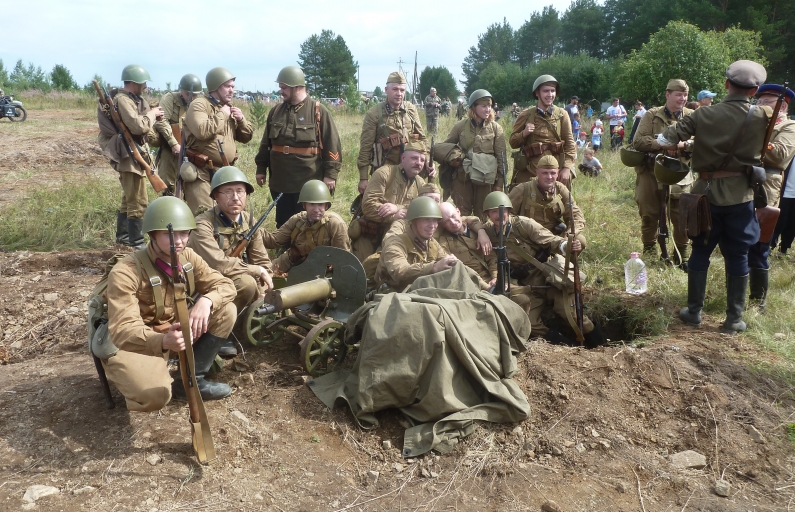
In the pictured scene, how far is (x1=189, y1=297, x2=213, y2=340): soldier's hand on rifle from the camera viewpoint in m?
3.60

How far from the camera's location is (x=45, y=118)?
824 inches

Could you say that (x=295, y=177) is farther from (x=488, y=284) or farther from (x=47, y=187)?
(x=47, y=187)

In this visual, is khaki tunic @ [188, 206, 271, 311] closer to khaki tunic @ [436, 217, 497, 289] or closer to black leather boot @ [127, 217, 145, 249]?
khaki tunic @ [436, 217, 497, 289]

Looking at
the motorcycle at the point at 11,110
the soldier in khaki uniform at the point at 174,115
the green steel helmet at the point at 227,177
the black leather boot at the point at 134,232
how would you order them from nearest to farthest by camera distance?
the green steel helmet at the point at 227,177, the soldier in khaki uniform at the point at 174,115, the black leather boot at the point at 134,232, the motorcycle at the point at 11,110

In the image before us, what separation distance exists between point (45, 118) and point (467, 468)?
21.8 m

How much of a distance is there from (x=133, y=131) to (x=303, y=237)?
8.47 ft

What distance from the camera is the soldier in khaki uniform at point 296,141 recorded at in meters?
6.39

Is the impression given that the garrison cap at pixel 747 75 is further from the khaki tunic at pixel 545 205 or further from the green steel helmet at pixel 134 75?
the green steel helmet at pixel 134 75

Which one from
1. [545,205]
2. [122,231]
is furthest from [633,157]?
[122,231]

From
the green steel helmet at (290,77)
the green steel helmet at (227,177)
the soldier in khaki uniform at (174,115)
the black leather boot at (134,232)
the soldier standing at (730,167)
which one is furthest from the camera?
the black leather boot at (134,232)

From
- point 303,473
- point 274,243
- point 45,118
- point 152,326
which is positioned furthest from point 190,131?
point 45,118

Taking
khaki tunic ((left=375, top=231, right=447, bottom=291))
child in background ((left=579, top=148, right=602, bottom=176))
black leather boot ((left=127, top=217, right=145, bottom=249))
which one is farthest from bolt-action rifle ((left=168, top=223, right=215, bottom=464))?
child in background ((left=579, top=148, right=602, bottom=176))

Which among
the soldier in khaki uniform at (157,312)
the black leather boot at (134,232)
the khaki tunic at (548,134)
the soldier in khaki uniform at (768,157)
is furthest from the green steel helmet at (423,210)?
the black leather boot at (134,232)

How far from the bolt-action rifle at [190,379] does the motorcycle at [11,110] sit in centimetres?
1913
